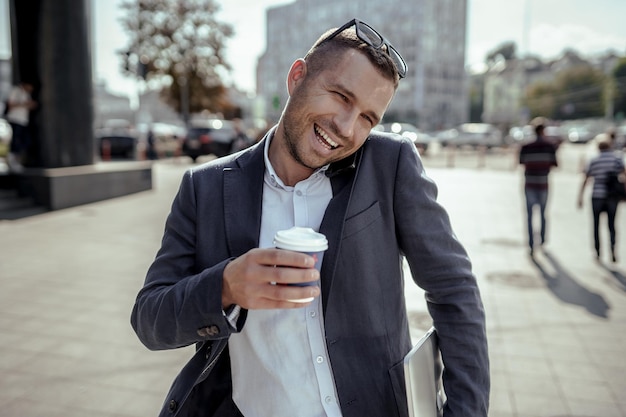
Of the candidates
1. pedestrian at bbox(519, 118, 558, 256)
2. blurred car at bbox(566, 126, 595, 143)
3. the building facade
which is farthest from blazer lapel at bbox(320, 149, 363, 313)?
the building facade

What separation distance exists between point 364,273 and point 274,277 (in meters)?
0.37

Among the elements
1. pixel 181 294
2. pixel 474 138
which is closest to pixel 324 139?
pixel 181 294

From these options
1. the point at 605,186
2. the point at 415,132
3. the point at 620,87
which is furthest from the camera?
the point at 620,87

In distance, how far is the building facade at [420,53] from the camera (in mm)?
83000

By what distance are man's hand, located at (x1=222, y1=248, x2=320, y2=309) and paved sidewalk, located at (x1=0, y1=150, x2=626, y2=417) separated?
1994 mm

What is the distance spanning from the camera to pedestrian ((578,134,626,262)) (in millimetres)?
7617

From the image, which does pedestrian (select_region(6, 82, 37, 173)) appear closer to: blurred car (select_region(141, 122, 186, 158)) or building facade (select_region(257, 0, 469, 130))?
blurred car (select_region(141, 122, 186, 158))

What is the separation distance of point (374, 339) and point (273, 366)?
266 mm

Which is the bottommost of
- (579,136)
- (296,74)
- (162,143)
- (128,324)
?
(128,324)

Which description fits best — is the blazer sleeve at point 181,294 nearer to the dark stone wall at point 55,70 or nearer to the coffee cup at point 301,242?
the coffee cup at point 301,242

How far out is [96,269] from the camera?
6.41m

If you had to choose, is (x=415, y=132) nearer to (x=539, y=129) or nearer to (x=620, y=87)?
(x=539, y=129)

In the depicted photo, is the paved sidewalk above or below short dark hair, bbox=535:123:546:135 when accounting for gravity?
below

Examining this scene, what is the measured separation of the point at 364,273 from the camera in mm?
1401
